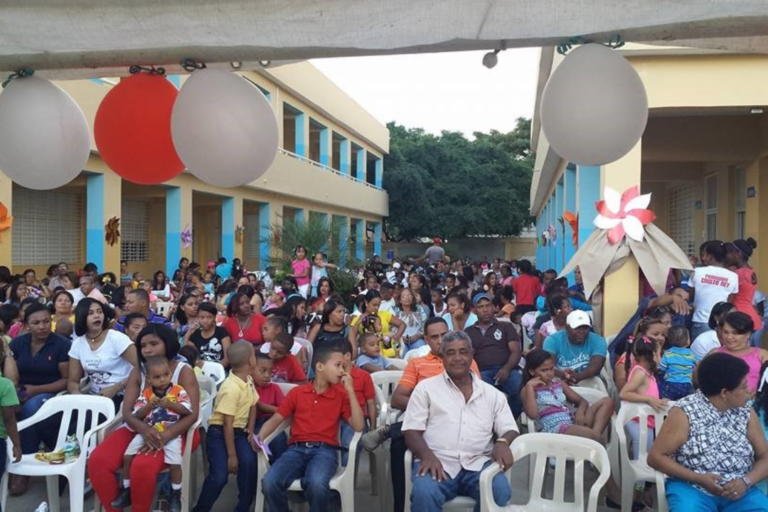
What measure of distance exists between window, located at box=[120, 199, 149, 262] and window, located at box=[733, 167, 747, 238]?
43.2 feet

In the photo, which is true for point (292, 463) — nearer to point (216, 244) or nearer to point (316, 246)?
point (316, 246)

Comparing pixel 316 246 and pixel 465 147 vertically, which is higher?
pixel 465 147

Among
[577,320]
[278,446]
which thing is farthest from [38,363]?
[577,320]

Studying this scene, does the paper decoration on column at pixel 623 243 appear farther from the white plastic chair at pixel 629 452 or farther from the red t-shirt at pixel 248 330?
the red t-shirt at pixel 248 330

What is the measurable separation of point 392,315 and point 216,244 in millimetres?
15486

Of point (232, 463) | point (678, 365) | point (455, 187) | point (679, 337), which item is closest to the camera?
point (232, 463)

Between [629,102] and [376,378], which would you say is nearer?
[629,102]

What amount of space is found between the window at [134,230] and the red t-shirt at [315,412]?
1301 cm

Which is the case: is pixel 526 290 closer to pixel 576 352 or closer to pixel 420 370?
pixel 576 352

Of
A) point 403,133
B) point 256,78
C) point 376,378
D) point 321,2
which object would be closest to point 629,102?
point 321,2

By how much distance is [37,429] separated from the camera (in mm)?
4379

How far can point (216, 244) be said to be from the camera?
841 inches

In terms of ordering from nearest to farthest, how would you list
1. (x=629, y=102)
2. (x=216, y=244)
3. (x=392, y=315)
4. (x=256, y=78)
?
A: (x=629, y=102), (x=392, y=315), (x=256, y=78), (x=216, y=244)

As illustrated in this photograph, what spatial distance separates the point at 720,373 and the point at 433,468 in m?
1.51
